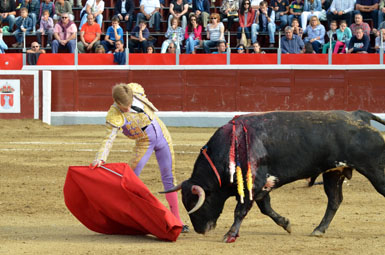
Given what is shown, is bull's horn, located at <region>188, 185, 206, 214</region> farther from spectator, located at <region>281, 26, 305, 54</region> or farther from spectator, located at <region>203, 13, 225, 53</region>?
spectator, located at <region>203, 13, 225, 53</region>

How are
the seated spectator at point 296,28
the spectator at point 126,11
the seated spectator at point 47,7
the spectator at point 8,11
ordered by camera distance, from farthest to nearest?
1. the spectator at point 8,11
2. the seated spectator at point 47,7
3. the spectator at point 126,11
4. the seated spectator at point 296,28

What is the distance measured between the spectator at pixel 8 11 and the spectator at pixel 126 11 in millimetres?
2319

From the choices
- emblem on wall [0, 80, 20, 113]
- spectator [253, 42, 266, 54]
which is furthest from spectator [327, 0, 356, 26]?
emblem on wall [0, 80, 20, 113]

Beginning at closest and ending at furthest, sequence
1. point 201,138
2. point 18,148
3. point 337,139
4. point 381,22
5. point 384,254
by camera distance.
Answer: point 384,254 < point 337,139 < point 18,148 < point 201,138 < point 381,22

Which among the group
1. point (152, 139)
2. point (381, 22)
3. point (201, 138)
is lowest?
point (201, 138)

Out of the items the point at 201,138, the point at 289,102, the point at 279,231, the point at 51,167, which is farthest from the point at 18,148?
the point at 279,231

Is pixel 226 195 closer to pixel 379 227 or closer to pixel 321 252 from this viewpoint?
pixel 321 252

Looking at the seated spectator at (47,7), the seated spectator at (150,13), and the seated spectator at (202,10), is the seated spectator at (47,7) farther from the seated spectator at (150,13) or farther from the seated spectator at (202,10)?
the seated spectator at (202,10)

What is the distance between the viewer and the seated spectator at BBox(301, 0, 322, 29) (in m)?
15.0

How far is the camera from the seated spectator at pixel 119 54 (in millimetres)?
15625

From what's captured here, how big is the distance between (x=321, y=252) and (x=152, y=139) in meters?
1.53

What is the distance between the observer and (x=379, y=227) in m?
6.13

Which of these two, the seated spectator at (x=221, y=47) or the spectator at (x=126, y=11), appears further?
the spectator at (x=126, y=11)

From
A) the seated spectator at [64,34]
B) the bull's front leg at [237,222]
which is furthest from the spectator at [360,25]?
the bull's front leg at [237,222]
